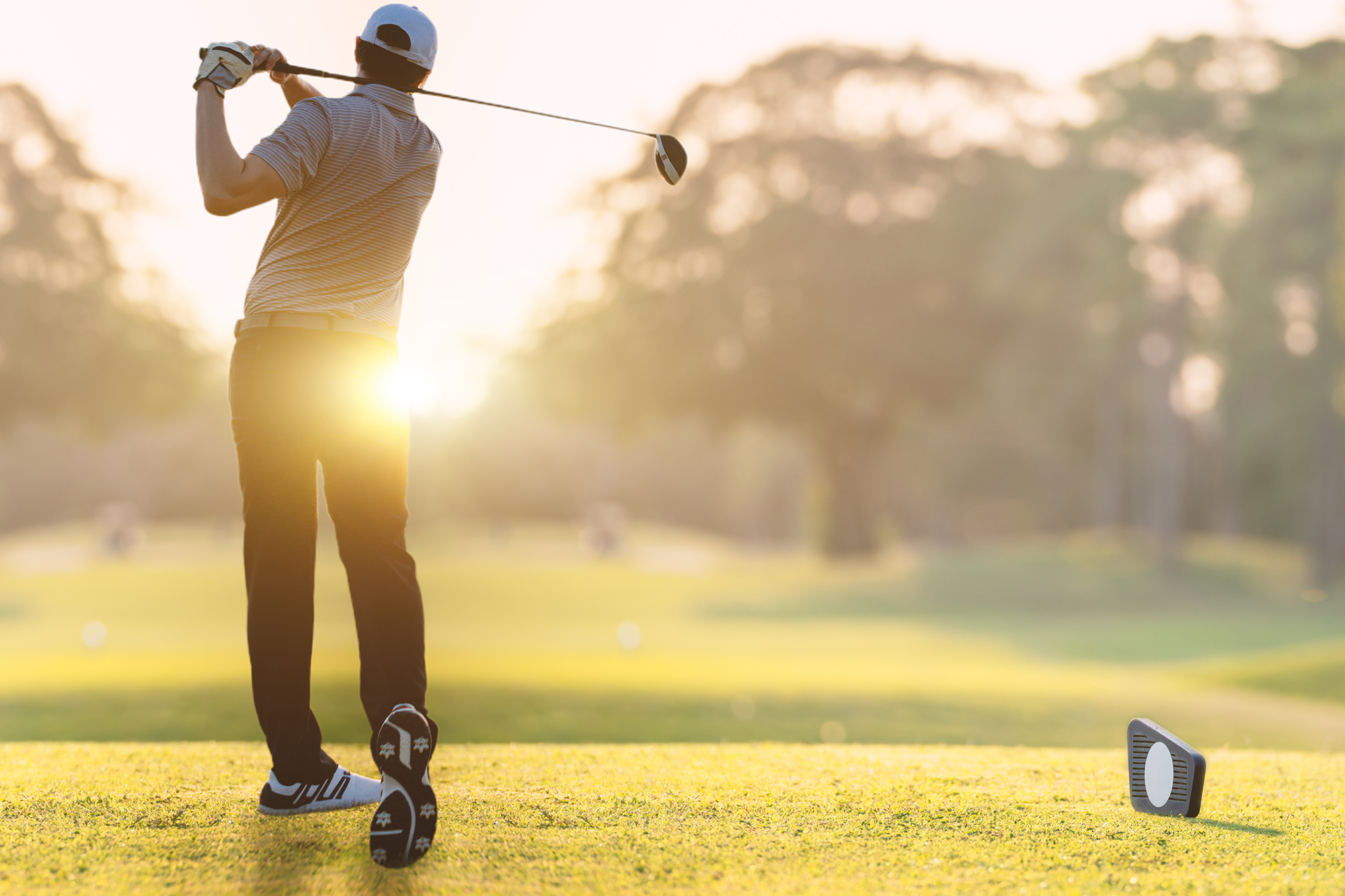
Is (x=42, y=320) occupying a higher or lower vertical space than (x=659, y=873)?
higher

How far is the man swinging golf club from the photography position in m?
2.92

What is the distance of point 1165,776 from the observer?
3.11 metres

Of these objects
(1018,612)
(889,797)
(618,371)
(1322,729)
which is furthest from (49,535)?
(889,797)

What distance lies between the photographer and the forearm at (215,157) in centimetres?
273

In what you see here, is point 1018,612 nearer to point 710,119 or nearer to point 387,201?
point 710,119

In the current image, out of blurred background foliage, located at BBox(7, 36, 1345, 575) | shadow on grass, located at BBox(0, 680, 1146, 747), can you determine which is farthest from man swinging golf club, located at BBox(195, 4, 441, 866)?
blurred background foliage, located at BBox(7, 36, 1345, 575)

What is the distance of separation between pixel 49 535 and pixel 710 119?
99.0 ft

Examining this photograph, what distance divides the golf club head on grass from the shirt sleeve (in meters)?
2.57

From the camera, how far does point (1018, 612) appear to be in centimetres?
2472

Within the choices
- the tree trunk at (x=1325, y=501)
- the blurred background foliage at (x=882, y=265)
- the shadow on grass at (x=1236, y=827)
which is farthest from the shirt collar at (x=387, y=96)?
the tree trunk at (x=1325, y=501)

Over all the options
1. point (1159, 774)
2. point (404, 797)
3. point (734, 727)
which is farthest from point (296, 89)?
point (734, 727)

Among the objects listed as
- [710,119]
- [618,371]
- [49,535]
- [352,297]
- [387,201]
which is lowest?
[49,535]

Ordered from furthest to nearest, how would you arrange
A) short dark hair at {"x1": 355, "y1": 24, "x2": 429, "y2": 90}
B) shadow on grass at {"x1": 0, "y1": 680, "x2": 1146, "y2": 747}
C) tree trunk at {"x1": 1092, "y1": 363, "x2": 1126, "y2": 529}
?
tree trunk at {"x1": 1092, "y1": 363, "x2": 1126, "y2": 529} → shadow on grass at {"x1": 0, "y1": 680, "x2": 1146, "y2": 747} → short dark hair at {"x1": 355, "y1": 24, "x2": 429, "y2": 90}

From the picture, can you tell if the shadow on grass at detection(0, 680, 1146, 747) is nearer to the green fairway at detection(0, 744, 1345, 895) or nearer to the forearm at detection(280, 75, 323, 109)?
the green fairway at detection(0, 744, 1345, 895)
